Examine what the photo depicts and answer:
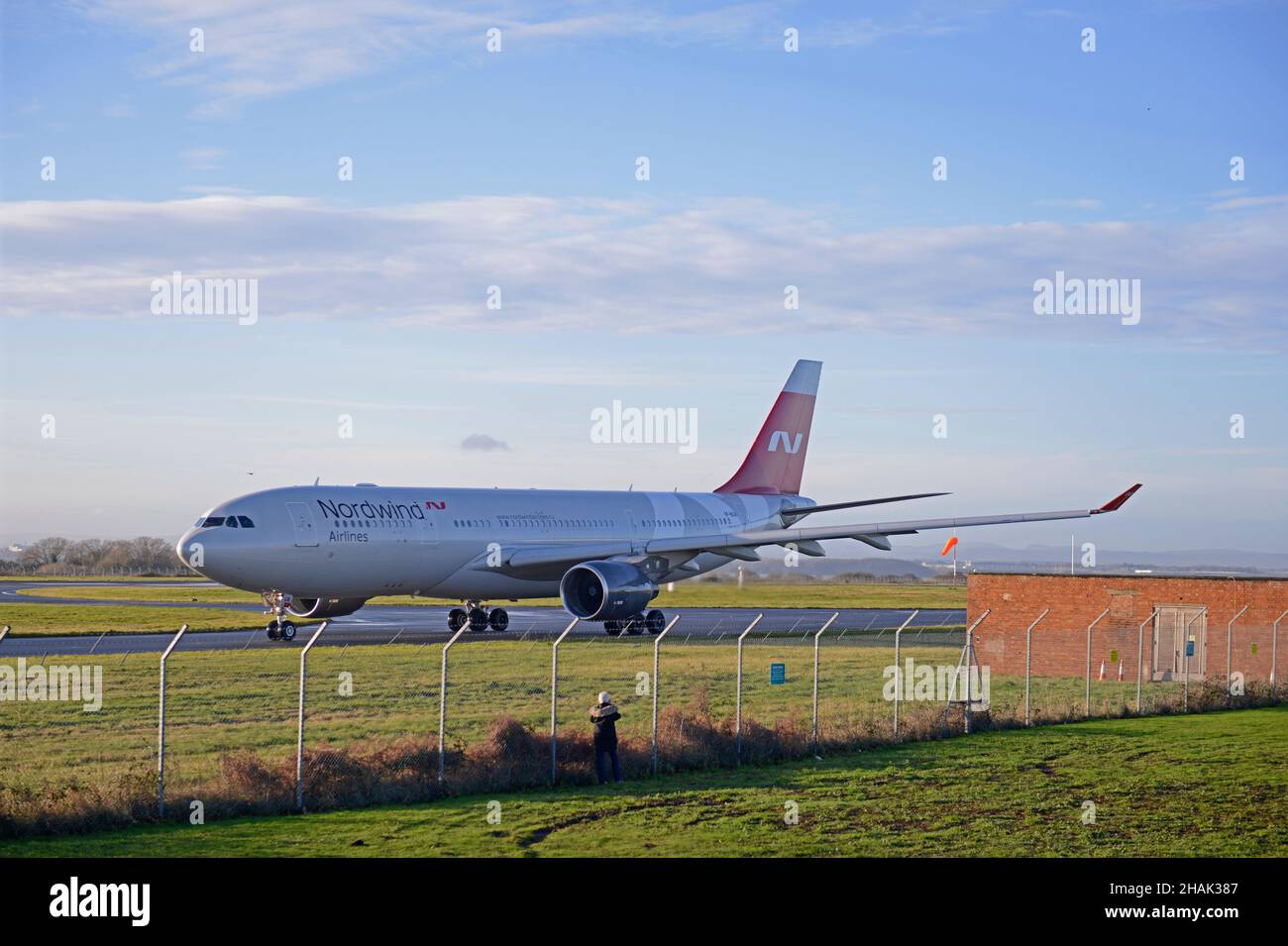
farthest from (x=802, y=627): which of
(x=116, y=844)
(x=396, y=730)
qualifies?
(x=116, y=844)

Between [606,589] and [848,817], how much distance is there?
24410mm

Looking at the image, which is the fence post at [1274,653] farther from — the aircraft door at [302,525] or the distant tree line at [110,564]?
the distant tree line at [110,564]

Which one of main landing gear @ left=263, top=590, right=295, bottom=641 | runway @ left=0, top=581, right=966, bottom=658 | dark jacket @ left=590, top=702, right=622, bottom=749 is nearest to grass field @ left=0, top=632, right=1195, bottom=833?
main landing gear @ left=263, top=590, right=295, bottom=641

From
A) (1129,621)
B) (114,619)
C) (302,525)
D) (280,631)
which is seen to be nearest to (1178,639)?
(1129,621)

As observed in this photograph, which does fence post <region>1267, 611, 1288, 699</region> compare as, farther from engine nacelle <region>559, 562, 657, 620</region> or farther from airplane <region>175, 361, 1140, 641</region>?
engine nacelle <region>559, 562, 657, 620</region>

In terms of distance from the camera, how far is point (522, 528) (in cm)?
4578

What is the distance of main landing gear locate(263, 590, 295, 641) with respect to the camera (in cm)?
3978

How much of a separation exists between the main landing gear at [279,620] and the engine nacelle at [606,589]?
7.84 m

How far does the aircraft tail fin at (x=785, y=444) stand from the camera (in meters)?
58.9

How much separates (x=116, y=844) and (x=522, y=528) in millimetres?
30329

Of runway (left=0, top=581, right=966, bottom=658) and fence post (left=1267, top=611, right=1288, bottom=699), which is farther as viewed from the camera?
runway (left=0, top=581, right=966, bottom=658)

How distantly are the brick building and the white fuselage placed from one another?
1148cm

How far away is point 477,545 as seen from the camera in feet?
144
